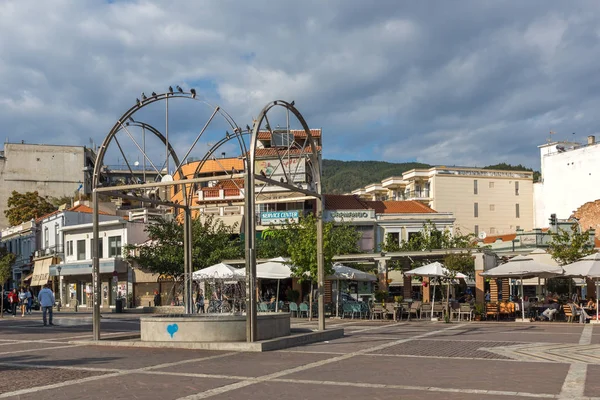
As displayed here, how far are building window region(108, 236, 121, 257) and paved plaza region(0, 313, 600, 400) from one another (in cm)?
3617

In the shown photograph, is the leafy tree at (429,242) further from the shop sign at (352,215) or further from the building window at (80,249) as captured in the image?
the building window at (80,249)

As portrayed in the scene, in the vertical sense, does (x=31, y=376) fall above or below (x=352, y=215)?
below

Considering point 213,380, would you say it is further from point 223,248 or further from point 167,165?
point 223,248

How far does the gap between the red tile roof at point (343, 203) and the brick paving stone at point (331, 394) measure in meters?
46.1

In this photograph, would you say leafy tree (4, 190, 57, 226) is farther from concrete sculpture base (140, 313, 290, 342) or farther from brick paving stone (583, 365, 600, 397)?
brick paving stone (583, 365, 600, 397)

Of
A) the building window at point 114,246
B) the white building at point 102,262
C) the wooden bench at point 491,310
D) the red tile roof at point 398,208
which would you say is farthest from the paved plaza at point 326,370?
the red tile roof at point 398,208

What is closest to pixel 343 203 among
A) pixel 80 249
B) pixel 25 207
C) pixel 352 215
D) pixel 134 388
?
pixel 352 215

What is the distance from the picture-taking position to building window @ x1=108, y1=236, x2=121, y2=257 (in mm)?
54938

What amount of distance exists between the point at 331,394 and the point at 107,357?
6.72 meters

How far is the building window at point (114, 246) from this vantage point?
2163 inches

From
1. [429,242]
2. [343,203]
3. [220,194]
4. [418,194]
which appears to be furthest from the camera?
[418,194]

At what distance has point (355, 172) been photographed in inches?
5630

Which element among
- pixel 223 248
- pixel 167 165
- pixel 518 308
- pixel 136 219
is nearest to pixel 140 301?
pixel 136 219

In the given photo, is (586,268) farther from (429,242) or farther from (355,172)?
(355,172)
